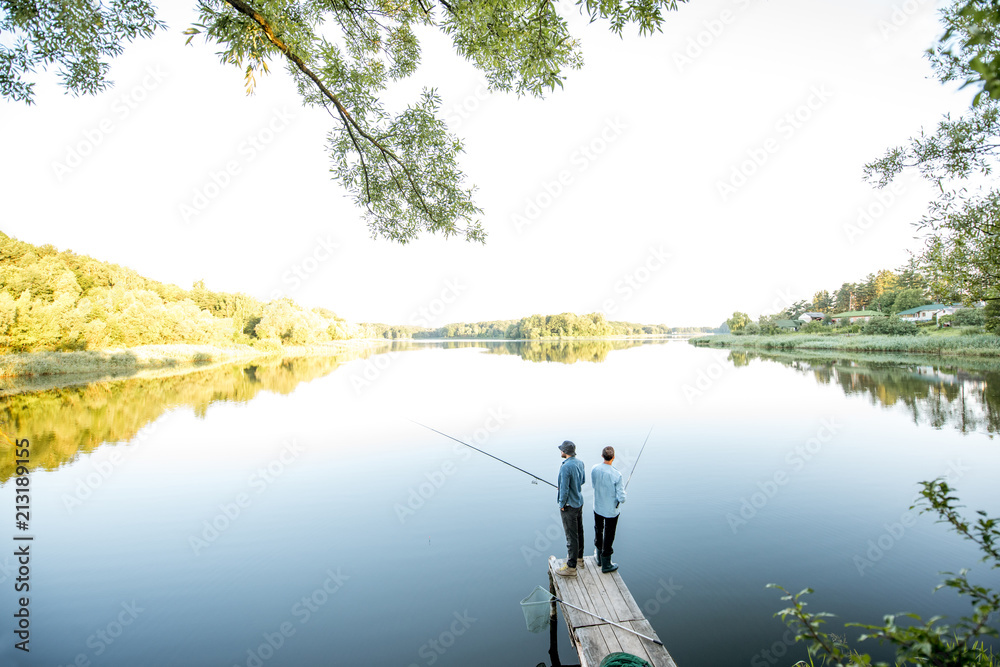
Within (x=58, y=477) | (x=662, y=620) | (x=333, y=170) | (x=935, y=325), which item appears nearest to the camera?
(x=662, y=620)

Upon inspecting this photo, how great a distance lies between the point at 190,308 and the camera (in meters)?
62.7

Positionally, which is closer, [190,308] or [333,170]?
[333,170]

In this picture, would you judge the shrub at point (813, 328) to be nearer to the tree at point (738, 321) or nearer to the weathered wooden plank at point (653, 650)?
the tree at point (738, 321)

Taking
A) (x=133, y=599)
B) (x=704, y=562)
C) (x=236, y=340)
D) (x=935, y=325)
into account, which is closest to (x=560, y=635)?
(x=704, y=562)

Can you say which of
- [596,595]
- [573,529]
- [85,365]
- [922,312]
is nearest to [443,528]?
[573,529]

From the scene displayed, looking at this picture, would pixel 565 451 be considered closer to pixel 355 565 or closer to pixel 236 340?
pixel 355 565

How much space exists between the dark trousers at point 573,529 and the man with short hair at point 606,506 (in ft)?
0.81

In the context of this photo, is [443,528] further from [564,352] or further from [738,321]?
[738,321]

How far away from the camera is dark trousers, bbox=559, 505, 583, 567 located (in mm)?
5996

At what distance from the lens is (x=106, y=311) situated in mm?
46656

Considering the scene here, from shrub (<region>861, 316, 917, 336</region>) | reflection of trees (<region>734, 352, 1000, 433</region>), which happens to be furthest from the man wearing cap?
shrub (<region>861, 316, 917, 336</region>)

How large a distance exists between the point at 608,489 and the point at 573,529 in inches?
28.5

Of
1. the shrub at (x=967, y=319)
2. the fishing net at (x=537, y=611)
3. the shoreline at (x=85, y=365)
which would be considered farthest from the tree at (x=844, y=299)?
the shoreline at (x=85, y=365)

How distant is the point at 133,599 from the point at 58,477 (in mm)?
7970
